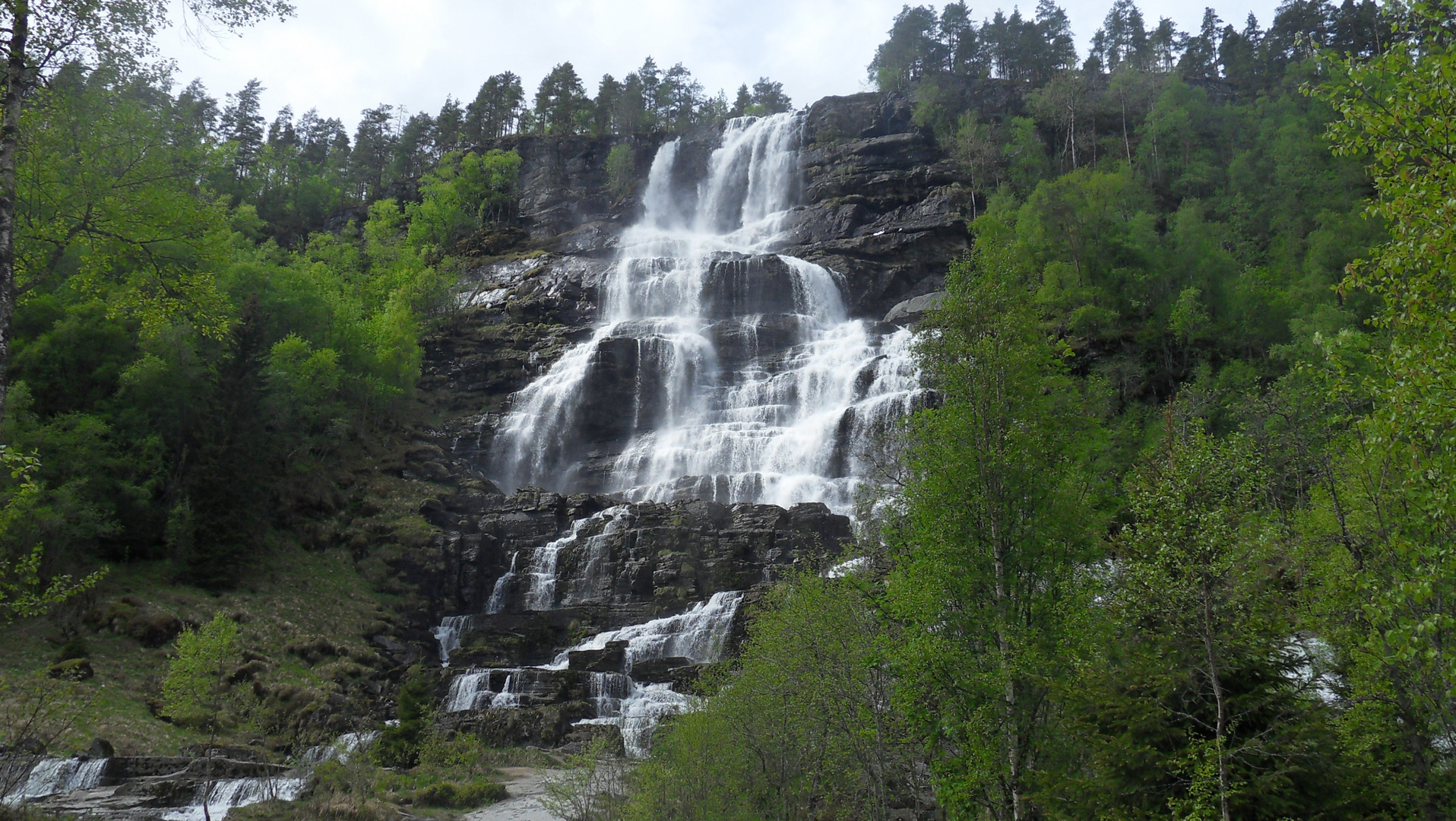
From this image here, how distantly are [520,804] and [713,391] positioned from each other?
3035cm

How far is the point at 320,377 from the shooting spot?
139ft

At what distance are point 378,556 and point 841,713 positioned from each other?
2895 centimetres

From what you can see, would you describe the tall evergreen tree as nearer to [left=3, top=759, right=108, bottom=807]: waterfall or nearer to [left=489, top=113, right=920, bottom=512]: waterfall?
[left=489, top=113, right=920, bottom=512]: waterfall

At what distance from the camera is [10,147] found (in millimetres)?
7000

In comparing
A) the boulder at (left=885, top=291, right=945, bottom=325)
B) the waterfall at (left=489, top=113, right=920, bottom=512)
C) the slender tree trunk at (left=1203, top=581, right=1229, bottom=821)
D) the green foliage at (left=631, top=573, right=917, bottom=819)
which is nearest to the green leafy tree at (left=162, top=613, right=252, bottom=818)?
the green foliage at (left=631, top=573, right=917, bottom=819)

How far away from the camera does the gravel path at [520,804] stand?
67.0 feet

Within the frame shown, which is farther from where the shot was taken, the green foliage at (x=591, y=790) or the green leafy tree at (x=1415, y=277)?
the green foliage at (x=591, y=790)

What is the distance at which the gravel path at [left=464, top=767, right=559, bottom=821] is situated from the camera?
67.0 feet

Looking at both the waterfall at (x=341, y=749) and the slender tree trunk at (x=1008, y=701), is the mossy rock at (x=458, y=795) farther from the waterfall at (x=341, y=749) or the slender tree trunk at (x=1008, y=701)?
the slender tree trunk at (x=1008, y=701)

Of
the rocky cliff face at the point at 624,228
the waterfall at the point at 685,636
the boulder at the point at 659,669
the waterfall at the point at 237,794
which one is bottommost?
the waterfall at the point at 237,794

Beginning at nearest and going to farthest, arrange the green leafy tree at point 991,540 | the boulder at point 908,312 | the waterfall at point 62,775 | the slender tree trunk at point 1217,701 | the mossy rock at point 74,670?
the slender tree trunk at point 1217,701
the green leafy tree at point 991,540
the waterfall at point 62,775
the mossy rock at point 74,670
the boulder at point 908,312

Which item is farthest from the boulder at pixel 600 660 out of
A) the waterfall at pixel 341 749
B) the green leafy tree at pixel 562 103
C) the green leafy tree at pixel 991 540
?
the green leafy tree at pixel 562 103

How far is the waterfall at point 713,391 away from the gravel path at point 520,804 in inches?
484

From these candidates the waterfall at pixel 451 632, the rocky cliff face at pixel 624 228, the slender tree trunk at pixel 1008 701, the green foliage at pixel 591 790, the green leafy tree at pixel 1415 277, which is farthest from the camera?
the rocky cliff face at pixel 624 228
